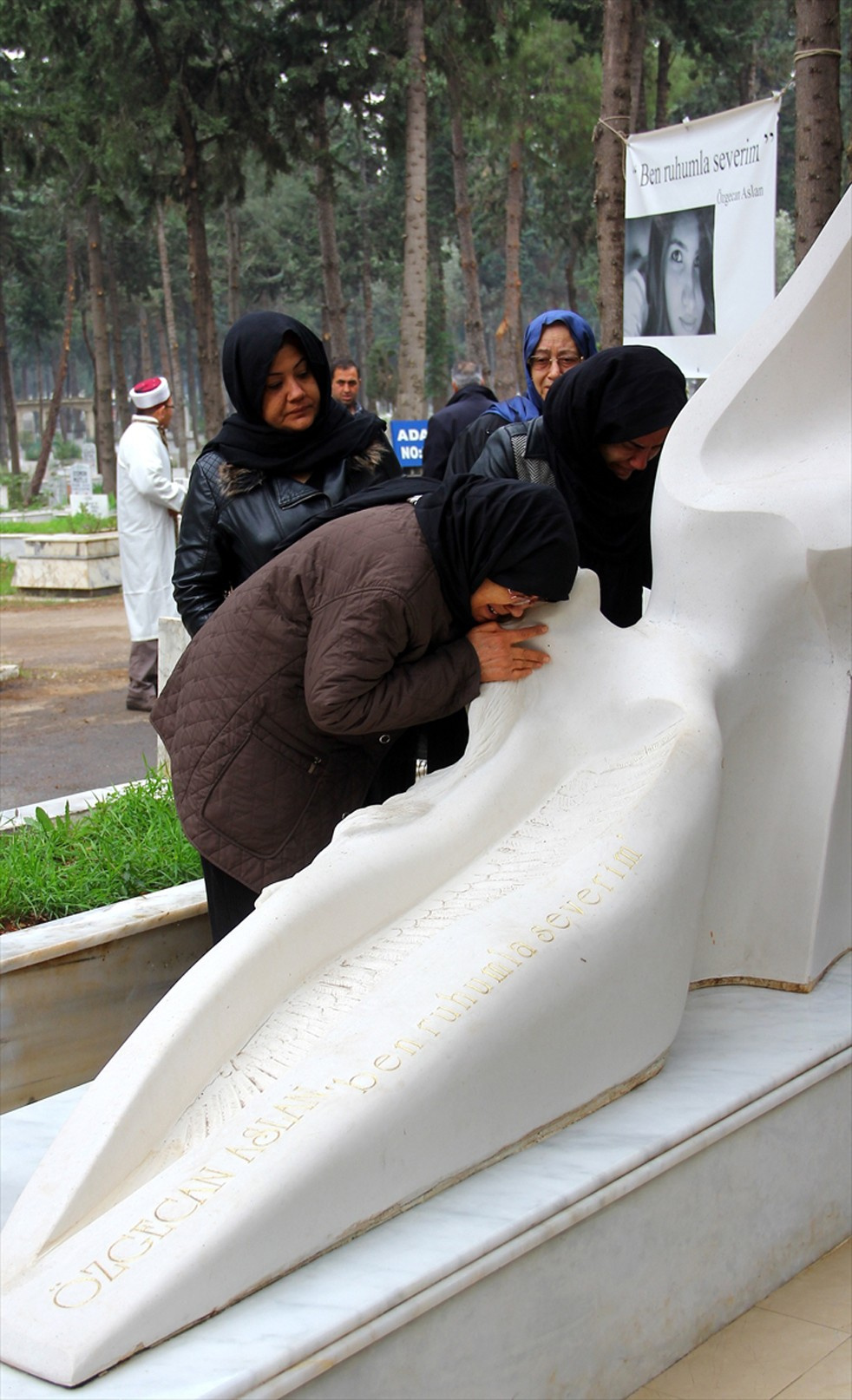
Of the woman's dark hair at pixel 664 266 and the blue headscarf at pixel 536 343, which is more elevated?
the woman's dark hair at pixel 664 266

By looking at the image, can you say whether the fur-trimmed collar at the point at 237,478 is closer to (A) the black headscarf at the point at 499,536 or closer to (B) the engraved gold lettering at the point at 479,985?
(A) the black headscarf at the point at 499,536

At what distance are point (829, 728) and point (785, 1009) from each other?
0.66 metres

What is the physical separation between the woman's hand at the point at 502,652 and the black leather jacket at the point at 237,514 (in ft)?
2.08

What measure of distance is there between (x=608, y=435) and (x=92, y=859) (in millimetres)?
2238

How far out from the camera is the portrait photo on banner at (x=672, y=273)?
5805mm

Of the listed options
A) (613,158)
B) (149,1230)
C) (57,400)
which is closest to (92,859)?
(149,1230)

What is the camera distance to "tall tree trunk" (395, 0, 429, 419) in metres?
14.4

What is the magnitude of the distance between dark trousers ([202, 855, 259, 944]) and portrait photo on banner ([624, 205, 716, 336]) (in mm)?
3567

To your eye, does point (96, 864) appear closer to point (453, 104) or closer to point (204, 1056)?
point (204, 1056)

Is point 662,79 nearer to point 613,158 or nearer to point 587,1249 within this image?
point 613,158

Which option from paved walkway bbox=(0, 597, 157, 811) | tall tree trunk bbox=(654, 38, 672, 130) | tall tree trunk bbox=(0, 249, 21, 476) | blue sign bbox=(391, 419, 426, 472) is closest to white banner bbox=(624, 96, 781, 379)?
paved walkway bbox=(0, 597, 157, 811)

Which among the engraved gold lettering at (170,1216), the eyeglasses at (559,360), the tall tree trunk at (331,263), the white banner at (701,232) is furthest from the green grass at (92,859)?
the tall tree trunk at (331,263)

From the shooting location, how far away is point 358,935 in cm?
283

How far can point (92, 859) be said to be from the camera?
452cm
